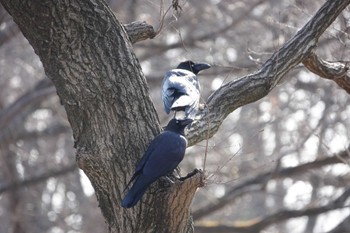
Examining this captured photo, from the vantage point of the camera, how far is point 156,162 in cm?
597

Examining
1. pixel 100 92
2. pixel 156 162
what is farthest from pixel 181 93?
pixel 156 162

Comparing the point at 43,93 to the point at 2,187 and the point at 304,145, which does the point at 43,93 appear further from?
the point at 304,145

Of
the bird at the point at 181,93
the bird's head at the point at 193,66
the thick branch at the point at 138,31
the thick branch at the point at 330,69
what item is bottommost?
the bird at the point at 181,93

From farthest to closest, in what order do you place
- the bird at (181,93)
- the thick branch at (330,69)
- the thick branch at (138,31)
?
the thick branch at (330,69) < the thick branch at (138,31) < the bird at (181,93)

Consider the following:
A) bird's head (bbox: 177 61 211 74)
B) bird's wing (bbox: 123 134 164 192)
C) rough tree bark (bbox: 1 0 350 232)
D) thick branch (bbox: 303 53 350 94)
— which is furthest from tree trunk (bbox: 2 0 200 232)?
bird's head (bbox: 177 61 211 74)

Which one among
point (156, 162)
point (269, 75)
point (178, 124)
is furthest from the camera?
point (269, 75)

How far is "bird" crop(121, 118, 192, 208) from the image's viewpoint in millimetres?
5938

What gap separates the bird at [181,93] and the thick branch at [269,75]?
0.58ft

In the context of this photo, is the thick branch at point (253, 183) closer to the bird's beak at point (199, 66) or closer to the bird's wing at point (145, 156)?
the bird's beak at point (199, 66)

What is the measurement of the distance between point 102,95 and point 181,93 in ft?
1.89

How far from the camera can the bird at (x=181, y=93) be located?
6453 mm

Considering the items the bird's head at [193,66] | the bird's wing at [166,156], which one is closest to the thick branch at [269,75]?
the bird's wing at [166,156]

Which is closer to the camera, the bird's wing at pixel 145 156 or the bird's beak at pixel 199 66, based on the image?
the bird's wing at pixel 145 156

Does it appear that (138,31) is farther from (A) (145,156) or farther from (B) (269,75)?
(A) (145,156)
